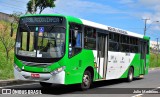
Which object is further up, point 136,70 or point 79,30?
point 79,30

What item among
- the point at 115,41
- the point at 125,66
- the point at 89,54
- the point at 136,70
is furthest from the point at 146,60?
the point at 89,54

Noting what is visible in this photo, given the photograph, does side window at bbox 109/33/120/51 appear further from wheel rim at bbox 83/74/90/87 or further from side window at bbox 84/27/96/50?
wheel rim at bbox 83/74/90/87

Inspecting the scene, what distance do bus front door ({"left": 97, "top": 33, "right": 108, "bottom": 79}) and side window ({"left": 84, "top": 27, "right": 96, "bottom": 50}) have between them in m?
0.52

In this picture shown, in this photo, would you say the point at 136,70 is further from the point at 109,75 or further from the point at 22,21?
the point at 22,21

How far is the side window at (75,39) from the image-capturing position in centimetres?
1295

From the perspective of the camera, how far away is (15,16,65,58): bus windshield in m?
12.6

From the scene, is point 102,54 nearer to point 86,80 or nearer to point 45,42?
point 86,80

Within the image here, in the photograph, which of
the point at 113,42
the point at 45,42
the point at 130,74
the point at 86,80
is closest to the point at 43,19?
the point at 45,42

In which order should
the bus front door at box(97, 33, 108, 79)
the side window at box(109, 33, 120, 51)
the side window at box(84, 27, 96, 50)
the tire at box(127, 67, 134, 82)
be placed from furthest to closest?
the tire at box(127, 67, 134, 82) → the side window at box(109, 33, 120, 51) → the bus front door at box(97, 33, 108, 79) → the side window at box(84, 27, 96, 50)

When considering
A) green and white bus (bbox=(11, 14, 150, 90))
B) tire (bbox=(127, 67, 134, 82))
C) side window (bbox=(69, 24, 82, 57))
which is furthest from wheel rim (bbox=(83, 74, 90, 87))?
tire (bbox=(127, 67, 134, 82))

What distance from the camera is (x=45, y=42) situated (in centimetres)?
1271

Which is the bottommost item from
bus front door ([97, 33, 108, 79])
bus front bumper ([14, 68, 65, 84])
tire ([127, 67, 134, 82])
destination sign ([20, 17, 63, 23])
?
tire ([127, 67, 134, 82])

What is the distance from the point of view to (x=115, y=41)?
17203 mm

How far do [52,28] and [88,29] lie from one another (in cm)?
219
